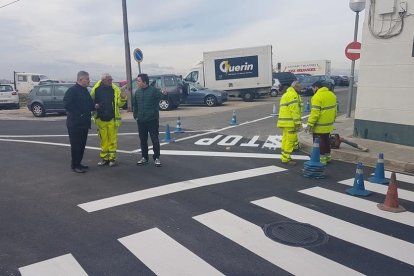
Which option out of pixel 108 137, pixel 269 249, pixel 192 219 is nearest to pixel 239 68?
pixel 108 137

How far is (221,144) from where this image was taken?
10922 millimetres

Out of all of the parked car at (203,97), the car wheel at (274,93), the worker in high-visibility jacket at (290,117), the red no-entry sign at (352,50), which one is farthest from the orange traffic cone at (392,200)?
the car wheel at (274,93)

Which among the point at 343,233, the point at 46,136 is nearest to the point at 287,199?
the point at 343,233

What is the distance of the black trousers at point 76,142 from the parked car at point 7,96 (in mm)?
19723

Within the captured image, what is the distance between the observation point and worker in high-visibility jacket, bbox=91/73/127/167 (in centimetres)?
803

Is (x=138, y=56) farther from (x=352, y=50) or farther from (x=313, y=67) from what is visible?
(x=313, y=67)

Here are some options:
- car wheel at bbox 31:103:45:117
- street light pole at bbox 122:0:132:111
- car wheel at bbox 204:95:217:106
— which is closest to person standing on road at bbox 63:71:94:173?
street light pole at bbox 122:0:132:111

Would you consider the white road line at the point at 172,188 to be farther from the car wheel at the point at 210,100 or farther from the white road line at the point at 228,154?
the car wheel at the point at 210,100

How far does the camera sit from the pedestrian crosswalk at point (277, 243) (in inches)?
151

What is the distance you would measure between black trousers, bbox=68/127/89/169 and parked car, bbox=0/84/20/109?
64.7 ft

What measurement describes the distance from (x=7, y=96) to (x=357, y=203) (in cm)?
2432

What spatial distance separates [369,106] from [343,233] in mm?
6571

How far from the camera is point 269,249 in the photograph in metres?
4.24

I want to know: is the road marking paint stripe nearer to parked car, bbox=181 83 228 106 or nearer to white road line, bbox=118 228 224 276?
white road line, bbox=118 228 224 276
